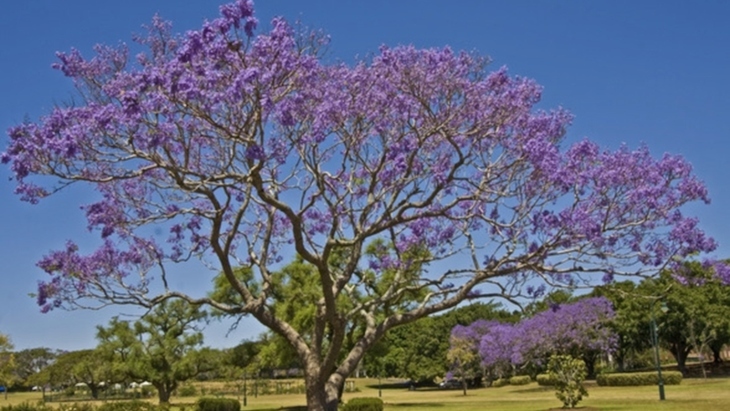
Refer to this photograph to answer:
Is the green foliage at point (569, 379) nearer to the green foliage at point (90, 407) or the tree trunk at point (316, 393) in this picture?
the tree trunk at point (316, 393)

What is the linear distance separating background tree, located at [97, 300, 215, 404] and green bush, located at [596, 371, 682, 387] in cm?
2743

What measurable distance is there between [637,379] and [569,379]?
74.5ft

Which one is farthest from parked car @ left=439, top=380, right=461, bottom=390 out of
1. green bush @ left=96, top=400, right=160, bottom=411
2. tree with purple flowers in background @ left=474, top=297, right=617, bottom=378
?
green bush @ left=96, top=400, right=160, bottom=411

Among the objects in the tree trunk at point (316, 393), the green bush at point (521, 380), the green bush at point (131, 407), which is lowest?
the green bush at point (521, 380)

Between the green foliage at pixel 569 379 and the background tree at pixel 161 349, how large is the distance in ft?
80.7

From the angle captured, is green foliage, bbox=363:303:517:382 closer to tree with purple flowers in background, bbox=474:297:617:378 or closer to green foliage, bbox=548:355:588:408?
tree with purple flowers in background, bbox=474:297:617:378

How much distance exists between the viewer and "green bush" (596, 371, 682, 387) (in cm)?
4844

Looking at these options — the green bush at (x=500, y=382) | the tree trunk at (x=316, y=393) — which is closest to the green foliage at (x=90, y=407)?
the tree trunk at (x=316, y=393)

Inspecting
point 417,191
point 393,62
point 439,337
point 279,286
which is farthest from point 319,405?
point 439,337

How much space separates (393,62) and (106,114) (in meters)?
5.98

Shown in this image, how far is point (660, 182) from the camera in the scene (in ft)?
58.7

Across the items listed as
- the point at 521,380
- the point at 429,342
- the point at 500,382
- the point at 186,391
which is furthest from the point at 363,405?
the point at 429,342

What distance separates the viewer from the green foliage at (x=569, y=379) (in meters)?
29.8

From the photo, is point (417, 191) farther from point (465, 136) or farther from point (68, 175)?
point (68, 175)
